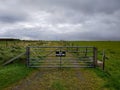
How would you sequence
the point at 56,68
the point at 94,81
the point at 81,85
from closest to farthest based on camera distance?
1. the point at 81,85
2. the point at 94,81
3. the point at 56,68

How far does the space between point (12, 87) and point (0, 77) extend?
6.78 feet

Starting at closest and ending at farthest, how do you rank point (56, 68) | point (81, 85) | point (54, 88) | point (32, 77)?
point (54, 88)
point (81, 85)
point (32, 77)
point (56, 68)

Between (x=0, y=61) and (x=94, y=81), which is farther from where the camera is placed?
(x=0, y=61)

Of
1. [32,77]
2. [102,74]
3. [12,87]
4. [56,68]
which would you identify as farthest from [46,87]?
[56,68]

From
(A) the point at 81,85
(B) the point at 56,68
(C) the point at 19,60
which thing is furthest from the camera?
(C) the point at 19,60

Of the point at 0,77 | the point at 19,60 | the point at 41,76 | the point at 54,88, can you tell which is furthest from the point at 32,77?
the point at 19,60

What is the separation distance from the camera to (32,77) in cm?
1559

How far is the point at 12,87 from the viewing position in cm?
1288

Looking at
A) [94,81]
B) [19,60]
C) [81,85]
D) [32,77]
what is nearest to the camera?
[81,85]

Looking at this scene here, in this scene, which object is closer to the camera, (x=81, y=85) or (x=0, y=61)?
(x=81, y=85)

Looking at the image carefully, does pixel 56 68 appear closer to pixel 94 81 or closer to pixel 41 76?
pixel 41 76

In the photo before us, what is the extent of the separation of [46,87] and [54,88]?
0.53 metres

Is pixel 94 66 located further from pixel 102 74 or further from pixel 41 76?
pixel 41 76

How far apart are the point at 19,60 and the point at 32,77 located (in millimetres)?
5992
